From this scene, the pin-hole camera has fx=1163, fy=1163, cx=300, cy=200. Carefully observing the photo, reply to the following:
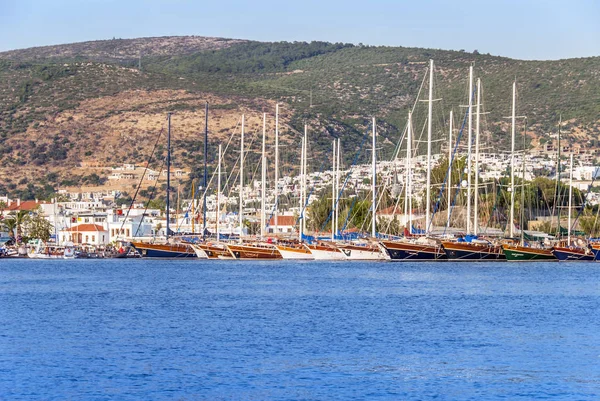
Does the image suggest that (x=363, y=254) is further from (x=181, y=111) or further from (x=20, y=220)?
(x=181, y=111)

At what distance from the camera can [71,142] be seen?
155m

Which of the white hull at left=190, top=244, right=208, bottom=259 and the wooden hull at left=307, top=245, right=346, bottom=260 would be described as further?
the white hull at left=190, top=244, right=208, bottom=259

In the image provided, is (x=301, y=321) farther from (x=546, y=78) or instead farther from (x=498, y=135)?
(x=546, y=78)

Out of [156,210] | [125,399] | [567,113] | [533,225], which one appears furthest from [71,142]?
[125,399]

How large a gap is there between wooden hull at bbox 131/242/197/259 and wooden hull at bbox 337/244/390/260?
1341cm

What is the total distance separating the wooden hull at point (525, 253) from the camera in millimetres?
69375

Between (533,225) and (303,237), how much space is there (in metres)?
21.0

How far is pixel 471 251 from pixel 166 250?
24449 millimetres

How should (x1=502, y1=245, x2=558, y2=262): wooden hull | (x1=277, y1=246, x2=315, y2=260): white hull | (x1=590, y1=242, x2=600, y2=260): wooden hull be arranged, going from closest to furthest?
(x1=502, y1=245, x2=558, y2=262): wooden hull, (x1=590, y1=242, x2=600, y2=260): wooden hull, (x1=277, y1=246, x2=315, y2=260): white hull

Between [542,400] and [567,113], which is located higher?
[567,113]

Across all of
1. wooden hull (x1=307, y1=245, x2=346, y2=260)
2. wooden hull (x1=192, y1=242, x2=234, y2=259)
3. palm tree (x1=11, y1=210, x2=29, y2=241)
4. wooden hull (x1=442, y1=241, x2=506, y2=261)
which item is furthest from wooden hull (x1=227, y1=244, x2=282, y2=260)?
Result: palm tree (x1=11, y1=210, x2=29, y2=241)

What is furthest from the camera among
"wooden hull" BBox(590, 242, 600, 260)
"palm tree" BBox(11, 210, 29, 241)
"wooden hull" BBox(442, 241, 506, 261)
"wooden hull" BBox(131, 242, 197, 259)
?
"palm tree" BBox(11, 210, 29, 241)

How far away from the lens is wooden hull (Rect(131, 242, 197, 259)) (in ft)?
271

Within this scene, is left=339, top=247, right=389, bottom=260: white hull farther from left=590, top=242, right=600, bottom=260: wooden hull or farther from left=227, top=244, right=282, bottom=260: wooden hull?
left=590, top=242, right=600, bottom=260: wooden hull
